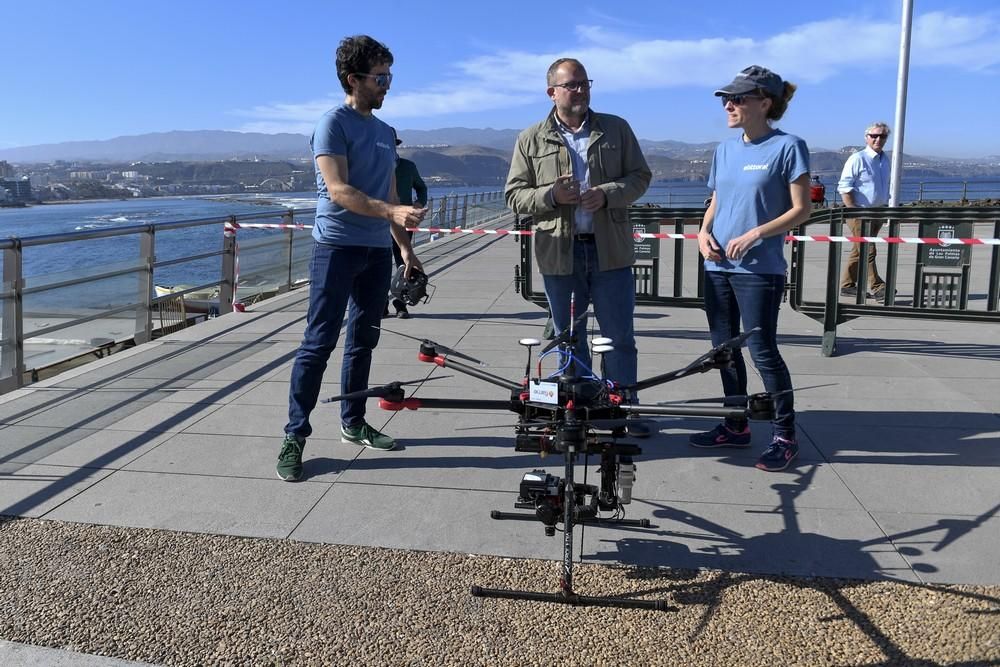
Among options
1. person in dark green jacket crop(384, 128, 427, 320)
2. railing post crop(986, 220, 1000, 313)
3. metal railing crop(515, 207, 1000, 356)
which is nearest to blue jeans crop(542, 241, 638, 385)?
metal railing crop(515, 207, 1000, 356)

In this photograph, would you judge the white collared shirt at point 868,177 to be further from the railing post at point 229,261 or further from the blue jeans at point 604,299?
the railing post at point 229,261

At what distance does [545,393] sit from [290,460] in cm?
187

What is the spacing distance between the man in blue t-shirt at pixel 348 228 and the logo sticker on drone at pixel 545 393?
140cm

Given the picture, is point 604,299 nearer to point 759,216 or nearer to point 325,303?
point 759,216

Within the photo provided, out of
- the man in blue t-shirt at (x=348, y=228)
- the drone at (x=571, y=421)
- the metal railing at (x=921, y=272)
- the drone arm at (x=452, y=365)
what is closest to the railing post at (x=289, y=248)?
the metal railing at (x=921, y=272)

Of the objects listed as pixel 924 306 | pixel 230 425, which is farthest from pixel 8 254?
pixel 924 306

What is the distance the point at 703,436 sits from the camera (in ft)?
14.8

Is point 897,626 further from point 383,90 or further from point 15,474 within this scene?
point 15,474

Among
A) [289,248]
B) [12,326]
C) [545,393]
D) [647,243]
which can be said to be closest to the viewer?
[545,393]

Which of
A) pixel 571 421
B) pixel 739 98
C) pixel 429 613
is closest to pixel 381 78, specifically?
pixel 739 98

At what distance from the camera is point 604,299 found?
4457 millimetres

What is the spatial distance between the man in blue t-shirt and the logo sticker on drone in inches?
55.1

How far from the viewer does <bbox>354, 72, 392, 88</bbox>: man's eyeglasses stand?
3939mm

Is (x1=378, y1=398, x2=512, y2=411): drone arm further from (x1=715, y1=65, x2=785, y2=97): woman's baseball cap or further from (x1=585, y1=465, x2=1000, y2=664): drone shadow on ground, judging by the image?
(x1=715, y1=65, x2=785, y2=97): woman's baseball cap
